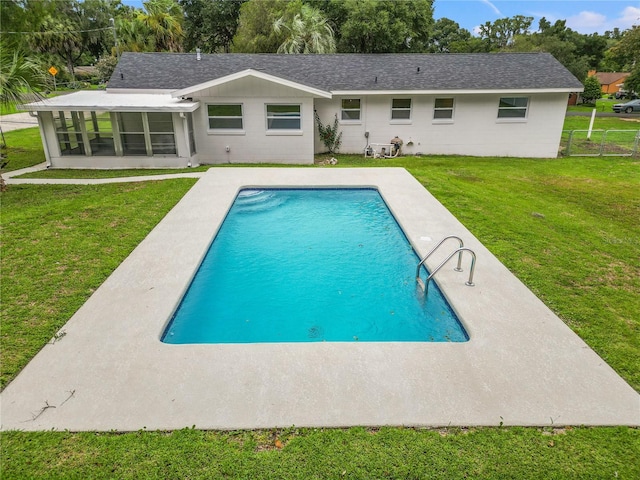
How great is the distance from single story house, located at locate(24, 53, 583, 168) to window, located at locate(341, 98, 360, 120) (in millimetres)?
45

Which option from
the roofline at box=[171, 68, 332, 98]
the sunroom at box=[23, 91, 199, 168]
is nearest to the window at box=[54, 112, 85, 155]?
the sunroom at box=[23, 91, 199, 168]

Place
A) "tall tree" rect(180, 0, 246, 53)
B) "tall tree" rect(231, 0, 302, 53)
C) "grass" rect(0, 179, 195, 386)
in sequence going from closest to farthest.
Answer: "grass" rect(0, 179, 195, 386) → "tall tree" rect(231, 0, 302, 53) → "tall tree" rect(180, 0, 246, 53)

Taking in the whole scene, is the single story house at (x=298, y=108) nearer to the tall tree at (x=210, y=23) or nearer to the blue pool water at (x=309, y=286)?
the blue pool water at (x=309, y=286)

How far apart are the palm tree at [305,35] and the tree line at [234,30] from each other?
0.06 meters

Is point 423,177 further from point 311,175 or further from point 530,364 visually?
point 530,364

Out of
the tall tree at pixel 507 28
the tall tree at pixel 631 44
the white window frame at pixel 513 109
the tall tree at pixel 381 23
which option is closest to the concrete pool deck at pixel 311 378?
the white window frame at pixel 513 109

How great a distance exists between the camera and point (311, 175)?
545 inches

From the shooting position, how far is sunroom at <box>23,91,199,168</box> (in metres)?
14.5

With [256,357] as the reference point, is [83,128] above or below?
above

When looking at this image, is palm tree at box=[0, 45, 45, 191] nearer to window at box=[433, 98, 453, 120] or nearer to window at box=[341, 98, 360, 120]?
window at box=[341, 98, 360, 120]

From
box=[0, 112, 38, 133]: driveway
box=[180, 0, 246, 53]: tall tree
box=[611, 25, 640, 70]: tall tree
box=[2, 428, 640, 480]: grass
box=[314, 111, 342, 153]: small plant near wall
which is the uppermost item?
box=[180, 0, 246, 53]: tall tree

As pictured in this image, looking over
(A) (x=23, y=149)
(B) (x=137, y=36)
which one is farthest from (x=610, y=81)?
(A) (x=23, y=149)

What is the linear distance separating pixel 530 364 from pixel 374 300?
8.63 ft

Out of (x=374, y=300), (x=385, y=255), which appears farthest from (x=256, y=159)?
(x=374, y=300)
